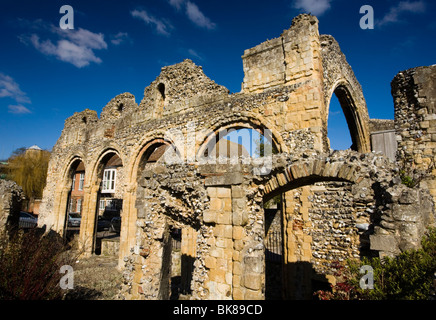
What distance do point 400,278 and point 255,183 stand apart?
246 cm

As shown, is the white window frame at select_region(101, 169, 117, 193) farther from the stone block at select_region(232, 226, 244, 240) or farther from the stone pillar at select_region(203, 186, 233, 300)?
the stone block at select_region(232, 226, 244, 240)

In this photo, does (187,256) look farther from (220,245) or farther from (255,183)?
(255,183)

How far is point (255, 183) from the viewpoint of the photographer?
15.4 ft

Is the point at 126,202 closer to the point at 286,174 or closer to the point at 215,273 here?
the point at 215,273

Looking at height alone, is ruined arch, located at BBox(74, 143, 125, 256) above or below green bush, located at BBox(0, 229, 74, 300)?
above

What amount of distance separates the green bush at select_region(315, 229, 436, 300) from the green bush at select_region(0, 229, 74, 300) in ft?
16.2

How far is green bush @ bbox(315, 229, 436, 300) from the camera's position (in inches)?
125

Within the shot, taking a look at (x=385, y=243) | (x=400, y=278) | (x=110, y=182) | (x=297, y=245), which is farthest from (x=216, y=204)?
(x=110, y=182)

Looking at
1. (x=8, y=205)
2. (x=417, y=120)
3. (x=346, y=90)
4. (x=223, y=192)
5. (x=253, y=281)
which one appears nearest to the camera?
(x=253, y=281)

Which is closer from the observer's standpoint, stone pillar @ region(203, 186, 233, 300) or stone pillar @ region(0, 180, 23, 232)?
stone pillar @ region(203, 186, 233, 300)

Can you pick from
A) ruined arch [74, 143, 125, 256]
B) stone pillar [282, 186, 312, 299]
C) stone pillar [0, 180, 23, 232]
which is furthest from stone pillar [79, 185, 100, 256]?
stone pillar [282, 186, 312, 299]

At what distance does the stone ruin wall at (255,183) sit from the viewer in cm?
436

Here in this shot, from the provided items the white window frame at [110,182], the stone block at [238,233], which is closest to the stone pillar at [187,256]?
the stone block at [238,233]
